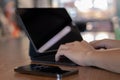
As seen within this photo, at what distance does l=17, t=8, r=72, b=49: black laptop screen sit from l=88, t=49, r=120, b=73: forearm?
246 millimetres

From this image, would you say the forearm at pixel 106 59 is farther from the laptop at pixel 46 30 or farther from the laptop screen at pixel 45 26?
the laptop screen at pixel 45 26

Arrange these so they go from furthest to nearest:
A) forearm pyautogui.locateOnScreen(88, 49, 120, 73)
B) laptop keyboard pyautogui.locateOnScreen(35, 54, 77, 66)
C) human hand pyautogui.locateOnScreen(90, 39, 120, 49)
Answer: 1. human hand pyautogui.locateOnScreen(90, 39, 120, 49)
2. laptop keyboard pyautogui.locateOnScreen(35, 54, 77, 66)
3. forearm pyautogui.locateOnScreen(88, 49, 120, 73)

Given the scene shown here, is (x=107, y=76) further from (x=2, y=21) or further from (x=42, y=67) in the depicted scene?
(x=2, y=21)

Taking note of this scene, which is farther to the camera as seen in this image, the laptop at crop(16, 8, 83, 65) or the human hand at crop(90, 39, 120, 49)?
the human hand at crop(90, 39, 120, 49)

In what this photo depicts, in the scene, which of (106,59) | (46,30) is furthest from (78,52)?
(46,30)

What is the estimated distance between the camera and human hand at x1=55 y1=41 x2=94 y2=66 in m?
1.05

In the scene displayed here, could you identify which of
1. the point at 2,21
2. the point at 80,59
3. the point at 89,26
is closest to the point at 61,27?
the point at 80,59

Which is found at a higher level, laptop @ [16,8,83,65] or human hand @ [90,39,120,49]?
laptop @ [16,8,83,65]

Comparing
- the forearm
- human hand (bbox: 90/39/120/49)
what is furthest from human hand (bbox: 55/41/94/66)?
human hand (bbox: 90/39/120/49)

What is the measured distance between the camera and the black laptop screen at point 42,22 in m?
1.17

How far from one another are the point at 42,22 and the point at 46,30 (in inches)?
1.5

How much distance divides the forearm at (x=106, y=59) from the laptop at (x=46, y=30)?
11cm

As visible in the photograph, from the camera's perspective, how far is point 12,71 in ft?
3.23

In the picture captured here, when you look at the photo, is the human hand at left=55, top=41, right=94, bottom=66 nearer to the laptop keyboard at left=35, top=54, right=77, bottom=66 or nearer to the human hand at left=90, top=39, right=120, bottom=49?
the laptop keyboard at left=35, top=54, right=77, bottom=66
